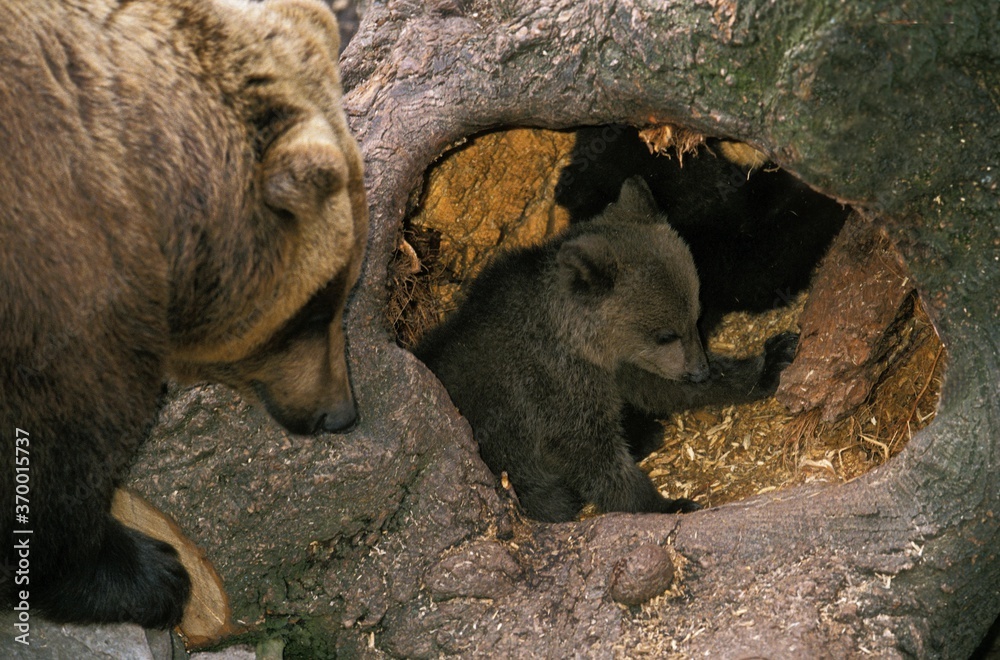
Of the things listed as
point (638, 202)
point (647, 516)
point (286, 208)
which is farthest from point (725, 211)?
point (286, 208)

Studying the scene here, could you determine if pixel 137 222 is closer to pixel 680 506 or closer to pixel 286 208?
pixel 286 208

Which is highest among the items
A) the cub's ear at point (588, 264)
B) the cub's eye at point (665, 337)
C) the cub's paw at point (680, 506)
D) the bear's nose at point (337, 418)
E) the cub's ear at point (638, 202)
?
the cub's ear at point (638, 202)

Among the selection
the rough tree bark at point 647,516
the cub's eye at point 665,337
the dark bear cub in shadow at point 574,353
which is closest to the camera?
the rough tree bark at point 647,516

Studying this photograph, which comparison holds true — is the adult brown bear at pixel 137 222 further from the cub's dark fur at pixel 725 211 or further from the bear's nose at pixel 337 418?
the cub's dark fur at pixel 725 211

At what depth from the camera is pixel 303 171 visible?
123 inches

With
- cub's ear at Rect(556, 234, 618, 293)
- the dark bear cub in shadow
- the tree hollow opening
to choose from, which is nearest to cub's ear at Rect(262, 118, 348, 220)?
the tree hollow opening

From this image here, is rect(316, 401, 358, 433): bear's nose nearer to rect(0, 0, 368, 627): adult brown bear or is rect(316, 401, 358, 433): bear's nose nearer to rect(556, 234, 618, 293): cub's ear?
rect(0, 0, 368, 627): adult brown bear

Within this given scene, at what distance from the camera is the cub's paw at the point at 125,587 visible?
4031 mm

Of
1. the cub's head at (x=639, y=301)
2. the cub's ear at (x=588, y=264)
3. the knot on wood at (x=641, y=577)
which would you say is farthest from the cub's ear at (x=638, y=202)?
the knot on wood at (x=641, y=577)

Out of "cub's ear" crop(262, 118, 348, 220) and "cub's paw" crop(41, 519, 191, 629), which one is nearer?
"cub's ear" crop(262, 118, 348, 220)

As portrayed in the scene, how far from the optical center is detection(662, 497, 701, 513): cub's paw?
5.72 metres

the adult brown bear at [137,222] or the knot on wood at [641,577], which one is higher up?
the adult brown bear at [137,222]

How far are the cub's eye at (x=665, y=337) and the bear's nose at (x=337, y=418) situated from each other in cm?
259

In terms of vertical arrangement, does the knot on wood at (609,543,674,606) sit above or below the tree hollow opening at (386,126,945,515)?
below
